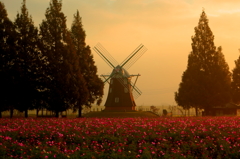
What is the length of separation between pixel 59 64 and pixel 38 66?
107 inches

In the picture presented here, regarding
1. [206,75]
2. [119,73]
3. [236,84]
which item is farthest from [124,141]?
[236,84]

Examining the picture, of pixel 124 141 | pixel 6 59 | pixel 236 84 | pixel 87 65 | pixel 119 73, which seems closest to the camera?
pixel 124 141

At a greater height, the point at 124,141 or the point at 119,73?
the point at 119,73

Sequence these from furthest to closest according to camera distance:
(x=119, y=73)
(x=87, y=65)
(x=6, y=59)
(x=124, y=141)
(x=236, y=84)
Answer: (x=236, y=84) → (x=119, y=73) → (x=87, y=65) → (x=6, y=59) → (x=124, y=141)

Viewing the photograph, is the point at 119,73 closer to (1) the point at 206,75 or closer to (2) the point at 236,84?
(1) the point at 206,75

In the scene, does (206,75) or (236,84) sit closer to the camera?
(206,75)

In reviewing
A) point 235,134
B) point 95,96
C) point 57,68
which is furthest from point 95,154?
point 95,96

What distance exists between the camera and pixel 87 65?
160 feet

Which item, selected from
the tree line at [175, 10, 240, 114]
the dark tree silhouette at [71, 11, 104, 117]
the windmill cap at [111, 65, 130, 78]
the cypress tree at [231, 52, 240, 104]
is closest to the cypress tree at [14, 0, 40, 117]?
the dark tree silhouette at [71, 11, 104, 117]

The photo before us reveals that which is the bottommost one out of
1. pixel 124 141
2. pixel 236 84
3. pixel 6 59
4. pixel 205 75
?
pixel 124 141

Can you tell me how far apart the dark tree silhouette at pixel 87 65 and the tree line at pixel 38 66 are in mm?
5329

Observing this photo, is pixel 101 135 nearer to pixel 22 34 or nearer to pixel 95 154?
pixel 95 154

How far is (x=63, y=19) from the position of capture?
44.0 m

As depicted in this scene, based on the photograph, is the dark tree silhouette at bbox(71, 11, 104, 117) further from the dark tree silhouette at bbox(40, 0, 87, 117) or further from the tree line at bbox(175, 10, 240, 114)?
the tree line at bbox(175, 10, 240, 114)
